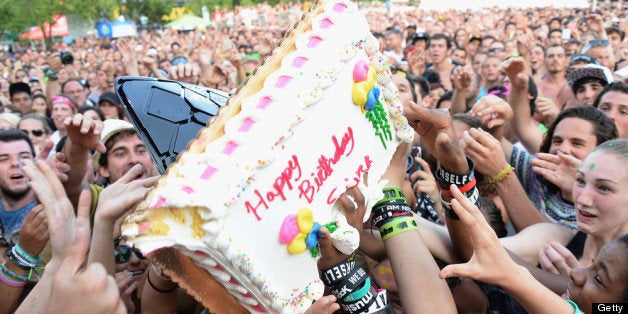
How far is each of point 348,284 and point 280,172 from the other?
56cm

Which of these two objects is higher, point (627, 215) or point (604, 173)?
point (604, 173)

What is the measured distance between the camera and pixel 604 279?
5.57ft

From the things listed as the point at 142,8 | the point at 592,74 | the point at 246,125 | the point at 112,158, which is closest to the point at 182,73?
the point at 112,158

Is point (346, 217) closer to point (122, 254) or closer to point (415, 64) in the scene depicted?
point (122, 254)

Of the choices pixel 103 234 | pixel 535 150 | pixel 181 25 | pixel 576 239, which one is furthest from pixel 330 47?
pixel 181 25

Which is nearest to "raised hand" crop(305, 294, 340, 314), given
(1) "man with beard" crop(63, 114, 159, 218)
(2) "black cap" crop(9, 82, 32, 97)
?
(1) "man with beard" crop(63, 114, 159, 218)

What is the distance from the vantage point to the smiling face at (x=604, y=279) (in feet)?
5.47

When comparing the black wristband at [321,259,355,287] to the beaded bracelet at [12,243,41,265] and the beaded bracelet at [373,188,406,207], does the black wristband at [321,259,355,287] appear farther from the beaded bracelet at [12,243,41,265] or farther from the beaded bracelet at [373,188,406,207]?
the beaded bracelet at [12,243,41,265]

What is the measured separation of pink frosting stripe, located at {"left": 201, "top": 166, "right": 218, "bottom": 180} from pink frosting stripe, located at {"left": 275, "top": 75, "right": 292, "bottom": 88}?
1.11ft

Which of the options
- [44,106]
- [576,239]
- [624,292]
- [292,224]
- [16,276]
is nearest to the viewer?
[292,224]

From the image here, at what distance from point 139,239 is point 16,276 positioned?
1.24 meters

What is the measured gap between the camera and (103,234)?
1.82 meters

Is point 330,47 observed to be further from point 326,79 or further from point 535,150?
point 535,150

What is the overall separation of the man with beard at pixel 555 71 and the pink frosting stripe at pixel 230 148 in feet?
18.1
